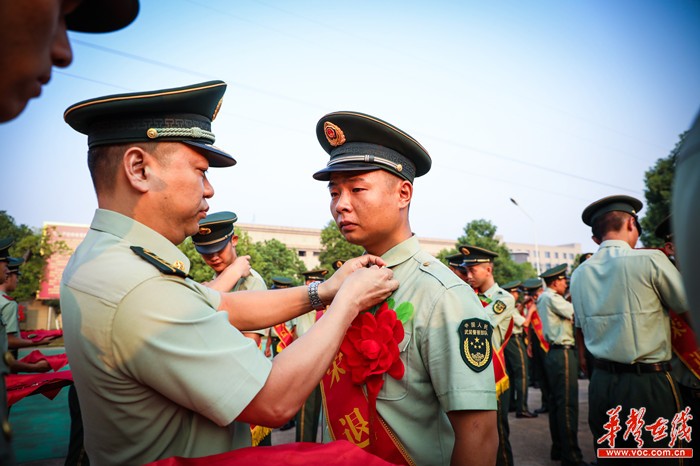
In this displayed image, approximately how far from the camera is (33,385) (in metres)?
3.48

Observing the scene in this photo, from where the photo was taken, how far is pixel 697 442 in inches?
168

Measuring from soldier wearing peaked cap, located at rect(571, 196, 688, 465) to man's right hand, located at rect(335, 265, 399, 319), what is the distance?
318 centimetres

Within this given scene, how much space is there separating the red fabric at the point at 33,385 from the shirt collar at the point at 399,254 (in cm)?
292

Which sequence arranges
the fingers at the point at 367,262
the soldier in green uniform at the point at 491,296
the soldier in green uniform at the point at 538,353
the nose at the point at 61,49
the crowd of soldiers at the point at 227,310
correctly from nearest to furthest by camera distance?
the nose at the point at 61,49, the crowd of soldiers at the point at 227,310, the fingers at the point at 367,262, the soldier in green uniform at the point at 491,296, the soldier in green uniform at the point at 538,353

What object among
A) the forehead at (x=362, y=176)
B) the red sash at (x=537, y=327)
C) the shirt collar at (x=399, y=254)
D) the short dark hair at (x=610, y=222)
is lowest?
the red sash at (x=537, y=327)

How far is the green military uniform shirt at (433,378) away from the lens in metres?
1.98

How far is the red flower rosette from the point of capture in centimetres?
217

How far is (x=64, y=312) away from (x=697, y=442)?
5.58 m

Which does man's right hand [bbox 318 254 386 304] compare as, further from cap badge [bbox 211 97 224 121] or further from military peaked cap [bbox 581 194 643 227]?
military peaked cap [bbox 581 194 643 227]

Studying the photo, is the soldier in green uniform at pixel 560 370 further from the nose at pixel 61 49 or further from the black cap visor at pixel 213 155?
the nose at pixel 61 49

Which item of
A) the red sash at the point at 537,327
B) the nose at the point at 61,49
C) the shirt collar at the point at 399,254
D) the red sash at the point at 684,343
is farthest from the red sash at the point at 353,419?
the red sash at the point at 537,327

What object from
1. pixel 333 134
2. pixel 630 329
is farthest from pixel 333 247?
pixel 333 134

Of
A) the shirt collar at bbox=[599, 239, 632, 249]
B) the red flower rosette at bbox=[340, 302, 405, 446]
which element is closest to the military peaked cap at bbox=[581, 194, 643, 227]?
the shirt collar at bbox=[599, 239, 632, 249]

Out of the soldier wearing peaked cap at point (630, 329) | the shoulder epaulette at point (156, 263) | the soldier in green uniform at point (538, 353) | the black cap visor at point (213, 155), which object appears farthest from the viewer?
the soldier in green uniform at point (538, 353)
